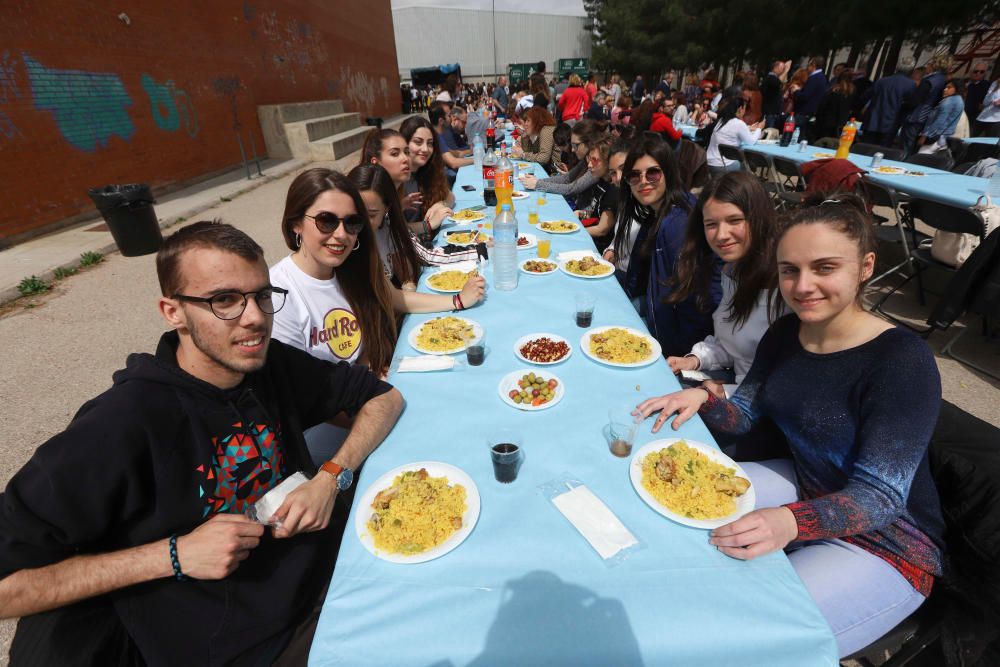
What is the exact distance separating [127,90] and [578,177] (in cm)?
999

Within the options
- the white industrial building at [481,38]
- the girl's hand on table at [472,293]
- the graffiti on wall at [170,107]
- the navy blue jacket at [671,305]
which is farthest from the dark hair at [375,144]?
the white industrial building at [481,38]

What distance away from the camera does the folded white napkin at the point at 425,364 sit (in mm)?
2258

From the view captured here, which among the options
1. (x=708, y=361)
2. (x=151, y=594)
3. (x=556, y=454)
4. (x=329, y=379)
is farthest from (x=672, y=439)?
(x=151, y=594)

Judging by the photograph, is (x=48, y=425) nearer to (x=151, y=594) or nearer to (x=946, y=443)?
(x=151, y=594)

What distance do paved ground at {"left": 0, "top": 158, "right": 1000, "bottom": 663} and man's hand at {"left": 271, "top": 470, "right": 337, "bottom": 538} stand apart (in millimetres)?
1946

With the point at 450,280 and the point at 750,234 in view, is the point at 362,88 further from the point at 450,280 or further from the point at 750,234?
the point at 750,234

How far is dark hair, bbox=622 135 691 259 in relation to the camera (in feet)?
11.4

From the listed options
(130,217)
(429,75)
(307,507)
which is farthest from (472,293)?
(429,75)

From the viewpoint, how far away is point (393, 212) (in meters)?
3.43

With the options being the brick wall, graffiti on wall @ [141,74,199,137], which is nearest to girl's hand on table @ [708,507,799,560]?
the brick wall

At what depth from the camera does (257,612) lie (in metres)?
1.54

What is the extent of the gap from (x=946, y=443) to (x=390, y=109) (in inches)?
1265

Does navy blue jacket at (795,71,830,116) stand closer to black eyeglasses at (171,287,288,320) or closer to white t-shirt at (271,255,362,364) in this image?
white t-shirt at (271,255,362,364)

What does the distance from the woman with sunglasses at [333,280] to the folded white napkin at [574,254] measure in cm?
108
